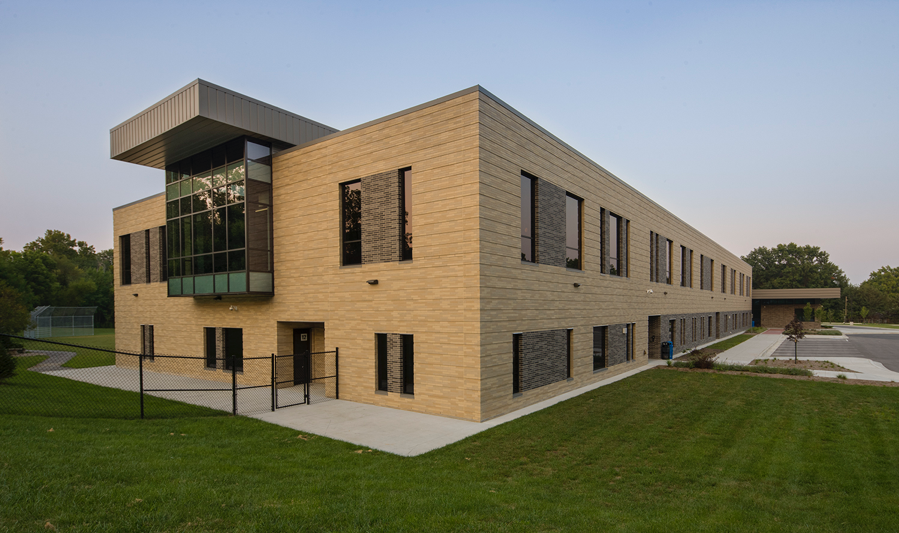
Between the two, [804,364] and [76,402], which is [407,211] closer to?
[76,402]

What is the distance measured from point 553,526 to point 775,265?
110 metres

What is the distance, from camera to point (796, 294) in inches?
2290

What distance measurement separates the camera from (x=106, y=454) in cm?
693

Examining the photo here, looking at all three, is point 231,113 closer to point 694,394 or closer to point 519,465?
point 519,465

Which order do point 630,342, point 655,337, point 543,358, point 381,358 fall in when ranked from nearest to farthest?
point 381,358
point 543,358
point 630,342
point 655,337

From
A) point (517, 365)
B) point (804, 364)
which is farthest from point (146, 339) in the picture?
point (804, 364)

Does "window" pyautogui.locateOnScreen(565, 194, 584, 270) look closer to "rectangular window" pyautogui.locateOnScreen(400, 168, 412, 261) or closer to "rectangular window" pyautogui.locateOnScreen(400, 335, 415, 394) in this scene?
"rectangular window" pyautogui.locateOnScreen(400, 168, 412, 261)

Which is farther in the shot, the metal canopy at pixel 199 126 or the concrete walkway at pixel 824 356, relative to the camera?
the concrete walkway at pixel 824 356

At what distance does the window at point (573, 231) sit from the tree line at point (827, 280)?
256 ft

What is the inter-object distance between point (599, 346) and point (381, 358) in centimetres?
951

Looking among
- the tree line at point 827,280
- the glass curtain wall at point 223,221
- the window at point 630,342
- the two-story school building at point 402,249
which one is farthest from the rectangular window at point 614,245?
the tree line at point 827,280

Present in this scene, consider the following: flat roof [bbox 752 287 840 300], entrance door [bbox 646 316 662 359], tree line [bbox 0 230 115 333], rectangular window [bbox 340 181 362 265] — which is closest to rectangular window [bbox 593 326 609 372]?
entrance door [bbox 646 316 662 359]

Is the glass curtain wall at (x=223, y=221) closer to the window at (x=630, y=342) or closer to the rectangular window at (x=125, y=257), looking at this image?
the rectangular window at (x=125, y=257)

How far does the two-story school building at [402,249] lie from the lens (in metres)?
11.5
